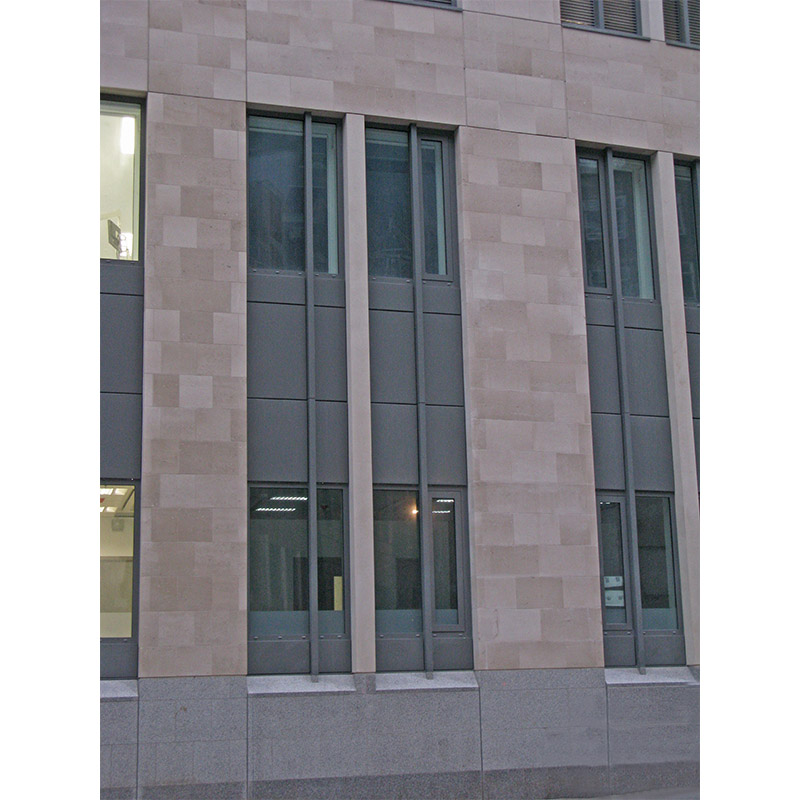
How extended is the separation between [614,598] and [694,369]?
459 centimetres

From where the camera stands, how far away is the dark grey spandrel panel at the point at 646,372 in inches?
704

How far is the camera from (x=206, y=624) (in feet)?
48.2

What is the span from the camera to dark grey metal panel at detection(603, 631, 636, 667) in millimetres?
16656

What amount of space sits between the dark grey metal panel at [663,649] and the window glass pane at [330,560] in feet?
17.6

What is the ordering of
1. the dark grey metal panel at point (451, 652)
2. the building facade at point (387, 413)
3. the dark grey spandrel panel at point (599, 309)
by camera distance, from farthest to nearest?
the dark grey spandrel panel at point (599, 309) → the dark grey metal panel at point (451, 652) → the building facade at point (387, 413)

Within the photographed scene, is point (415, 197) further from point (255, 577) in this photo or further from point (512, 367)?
point (255, 577)

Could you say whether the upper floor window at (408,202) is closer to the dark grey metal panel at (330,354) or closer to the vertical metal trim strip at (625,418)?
the dark grey metal panel at (330,354)

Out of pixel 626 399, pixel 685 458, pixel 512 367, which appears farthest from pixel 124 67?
pixel 685 458

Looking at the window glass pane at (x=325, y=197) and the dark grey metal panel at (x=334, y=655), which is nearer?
the dark grey metal panel at (x=334, y=655)

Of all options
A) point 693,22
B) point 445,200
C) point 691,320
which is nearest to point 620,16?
point 693,22

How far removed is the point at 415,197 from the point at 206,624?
311 inches

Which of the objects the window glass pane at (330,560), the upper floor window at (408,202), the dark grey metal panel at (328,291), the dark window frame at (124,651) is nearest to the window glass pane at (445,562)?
the window glass pane at (330,560)

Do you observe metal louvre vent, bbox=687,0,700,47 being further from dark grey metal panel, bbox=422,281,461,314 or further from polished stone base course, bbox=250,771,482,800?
polished stone base course, bbox=250,771,482,800

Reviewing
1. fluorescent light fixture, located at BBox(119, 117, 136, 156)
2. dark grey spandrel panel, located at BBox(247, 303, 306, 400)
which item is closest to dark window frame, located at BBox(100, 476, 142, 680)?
dark grey spandrel panel, located at BBox(247, 303, 306, 400)
